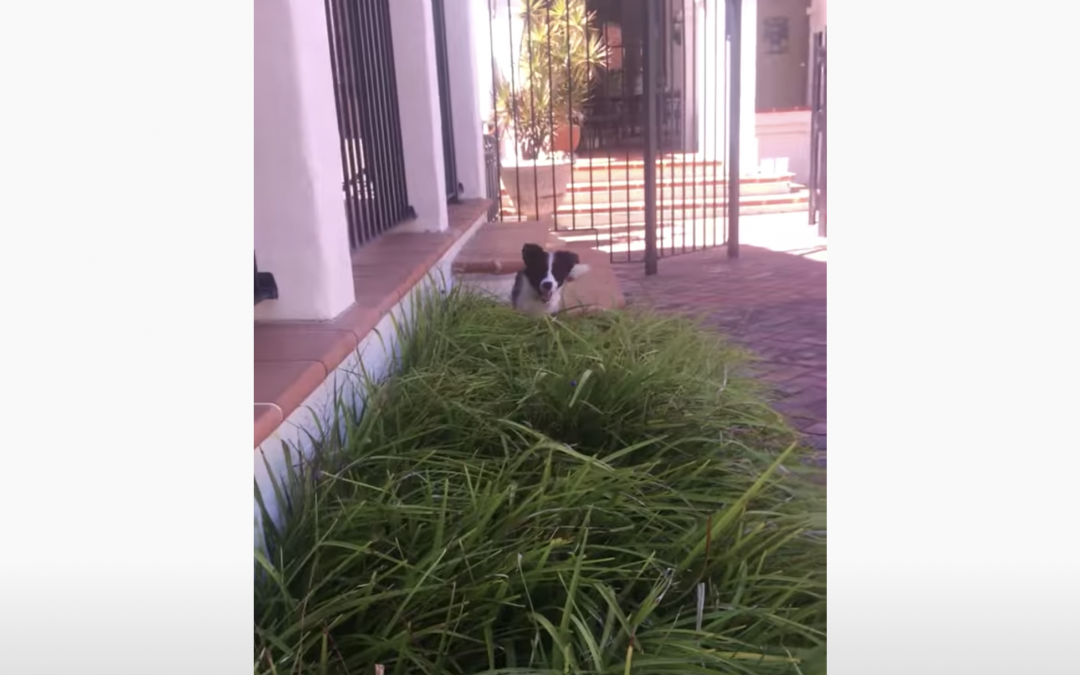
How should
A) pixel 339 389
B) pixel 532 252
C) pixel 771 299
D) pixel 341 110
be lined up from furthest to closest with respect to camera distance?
pixel 341 110, pixel 339 389, pixel 532 252, pixel 771 299

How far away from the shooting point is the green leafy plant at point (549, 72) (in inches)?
37.2

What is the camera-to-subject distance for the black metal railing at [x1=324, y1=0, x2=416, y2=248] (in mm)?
1804

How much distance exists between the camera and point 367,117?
199 centimetres

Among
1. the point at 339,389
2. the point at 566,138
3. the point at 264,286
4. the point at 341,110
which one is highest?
the point at 341,110

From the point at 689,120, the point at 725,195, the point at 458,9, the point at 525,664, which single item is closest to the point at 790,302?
the point at 725,195

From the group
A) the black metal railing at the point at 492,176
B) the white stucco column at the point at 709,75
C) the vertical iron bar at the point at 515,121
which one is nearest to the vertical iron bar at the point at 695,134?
the white stucco column at the point at 709,75

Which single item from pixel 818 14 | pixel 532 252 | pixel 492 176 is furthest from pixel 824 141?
pixel 492 176

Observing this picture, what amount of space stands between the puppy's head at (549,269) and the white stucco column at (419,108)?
83 cm

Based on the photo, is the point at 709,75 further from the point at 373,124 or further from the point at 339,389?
the point at 373,124

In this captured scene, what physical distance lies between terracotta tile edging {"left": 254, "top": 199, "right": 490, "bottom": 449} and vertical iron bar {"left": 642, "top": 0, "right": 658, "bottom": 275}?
0.39m

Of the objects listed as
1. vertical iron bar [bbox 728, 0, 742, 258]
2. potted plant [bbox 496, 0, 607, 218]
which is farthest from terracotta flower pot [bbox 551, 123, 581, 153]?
vertical iron bar [bbox 728, 0, 742, 258]

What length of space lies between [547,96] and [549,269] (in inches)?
9.2

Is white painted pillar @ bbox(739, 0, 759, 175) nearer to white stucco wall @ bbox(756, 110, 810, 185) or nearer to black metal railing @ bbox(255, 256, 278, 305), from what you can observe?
white stucco wall @ bbox(756, 110, 810, 185)

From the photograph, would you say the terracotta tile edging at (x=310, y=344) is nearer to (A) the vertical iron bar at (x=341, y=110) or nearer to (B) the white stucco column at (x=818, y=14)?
(A) the vertical iron bar at (x=341, y=110)
